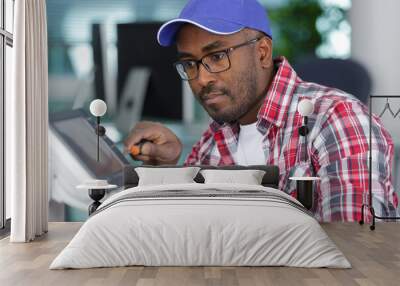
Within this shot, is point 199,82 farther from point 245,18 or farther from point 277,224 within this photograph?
point 277,224

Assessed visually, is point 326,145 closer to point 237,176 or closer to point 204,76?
point 237,176

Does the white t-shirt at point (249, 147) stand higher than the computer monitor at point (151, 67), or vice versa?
the computer monitor at point (151, 67)

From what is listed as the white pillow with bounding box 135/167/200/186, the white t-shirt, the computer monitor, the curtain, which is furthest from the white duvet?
the computer monitor

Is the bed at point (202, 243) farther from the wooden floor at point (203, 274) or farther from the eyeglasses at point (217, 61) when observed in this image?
the eyeglasses at point (217, 61)

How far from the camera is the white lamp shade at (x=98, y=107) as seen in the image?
628 centimetres

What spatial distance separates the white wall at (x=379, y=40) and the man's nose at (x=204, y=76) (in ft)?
4.93

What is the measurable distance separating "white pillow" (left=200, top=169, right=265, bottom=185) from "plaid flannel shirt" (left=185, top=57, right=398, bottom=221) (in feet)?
1.02

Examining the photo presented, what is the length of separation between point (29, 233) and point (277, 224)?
232 centimetres

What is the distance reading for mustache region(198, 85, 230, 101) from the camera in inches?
238

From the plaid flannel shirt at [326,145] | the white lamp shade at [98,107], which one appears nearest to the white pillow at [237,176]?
the plaid flannel shirt at [326,145]

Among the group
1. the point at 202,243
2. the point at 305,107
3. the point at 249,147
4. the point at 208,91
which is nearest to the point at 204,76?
the point at 208,91

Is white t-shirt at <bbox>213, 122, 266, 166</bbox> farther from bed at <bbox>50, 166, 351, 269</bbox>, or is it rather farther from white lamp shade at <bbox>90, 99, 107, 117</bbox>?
bed at <bbox>50, 166, 351, 269</bbox>

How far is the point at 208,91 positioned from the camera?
6141 mm

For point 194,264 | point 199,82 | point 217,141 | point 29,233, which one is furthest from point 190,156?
point 194,264
